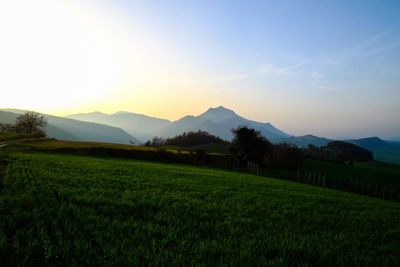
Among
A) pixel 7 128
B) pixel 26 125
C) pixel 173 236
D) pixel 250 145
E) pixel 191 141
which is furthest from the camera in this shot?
pixel 191 141

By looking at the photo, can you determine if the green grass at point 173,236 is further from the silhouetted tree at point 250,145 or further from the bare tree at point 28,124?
the bare tree at point 28,124

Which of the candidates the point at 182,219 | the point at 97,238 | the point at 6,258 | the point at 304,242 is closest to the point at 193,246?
the point at 182,219

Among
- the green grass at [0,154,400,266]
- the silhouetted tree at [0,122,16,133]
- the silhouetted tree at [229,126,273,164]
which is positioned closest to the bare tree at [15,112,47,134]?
the silhouetted tree at [0,122,16,133]

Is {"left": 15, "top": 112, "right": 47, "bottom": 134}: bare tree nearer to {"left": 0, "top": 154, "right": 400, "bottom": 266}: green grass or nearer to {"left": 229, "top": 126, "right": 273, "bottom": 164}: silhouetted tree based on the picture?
{"left": 229, "top": 126, "right": 273, "bottom": 164}: silhouetted tree

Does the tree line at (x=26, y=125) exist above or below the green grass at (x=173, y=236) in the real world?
above

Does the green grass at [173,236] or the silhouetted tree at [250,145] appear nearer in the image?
the green grass at [173,236]

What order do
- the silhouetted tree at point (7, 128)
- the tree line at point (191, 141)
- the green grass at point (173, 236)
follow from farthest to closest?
the tree line at point (191, 141), the silhouetted tree at point (7, 128), the green grass at point (173, 236)

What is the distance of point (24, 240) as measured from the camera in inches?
148

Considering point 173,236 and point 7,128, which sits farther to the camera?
point 7,128

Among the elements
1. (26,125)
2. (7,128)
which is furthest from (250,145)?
(7,128)

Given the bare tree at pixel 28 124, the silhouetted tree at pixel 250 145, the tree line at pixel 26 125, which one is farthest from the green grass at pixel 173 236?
the bare tree at pixel 28 124

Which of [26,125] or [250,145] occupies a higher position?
[250,145]

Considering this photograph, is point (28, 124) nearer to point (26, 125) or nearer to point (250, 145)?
point (26, 125)

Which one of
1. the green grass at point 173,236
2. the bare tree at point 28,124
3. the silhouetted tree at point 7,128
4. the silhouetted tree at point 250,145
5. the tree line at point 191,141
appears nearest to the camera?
the green grass at point 173,236
